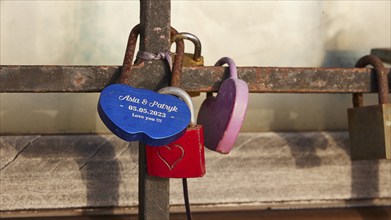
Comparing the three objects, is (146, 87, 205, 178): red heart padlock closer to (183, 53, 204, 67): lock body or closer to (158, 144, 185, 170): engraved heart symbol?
(158, 144, 185, 170): engraved heart symbol

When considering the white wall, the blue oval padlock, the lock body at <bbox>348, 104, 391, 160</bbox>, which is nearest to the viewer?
the blue oval padlock

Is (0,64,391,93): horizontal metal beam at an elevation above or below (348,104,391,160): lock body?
above

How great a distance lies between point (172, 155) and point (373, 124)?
1.10 ft

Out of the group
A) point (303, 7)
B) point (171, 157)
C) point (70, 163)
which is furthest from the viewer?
point (303, 7)

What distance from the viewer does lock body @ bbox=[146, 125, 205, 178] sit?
729mm

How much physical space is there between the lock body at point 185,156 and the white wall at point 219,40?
0.40 meters

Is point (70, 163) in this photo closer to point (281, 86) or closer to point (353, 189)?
point (281, 86)

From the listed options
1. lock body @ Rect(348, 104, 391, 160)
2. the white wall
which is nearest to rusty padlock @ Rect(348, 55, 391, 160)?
lock body @ Rect(348, 104, 391, 160)

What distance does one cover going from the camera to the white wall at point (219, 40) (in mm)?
1079

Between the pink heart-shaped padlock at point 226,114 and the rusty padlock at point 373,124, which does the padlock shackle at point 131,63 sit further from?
the rusty padlock at point 373,124

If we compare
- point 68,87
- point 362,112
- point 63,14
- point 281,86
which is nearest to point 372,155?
point 362,112

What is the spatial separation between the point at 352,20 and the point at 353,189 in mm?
323

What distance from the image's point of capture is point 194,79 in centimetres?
80

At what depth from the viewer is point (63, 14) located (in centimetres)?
108
